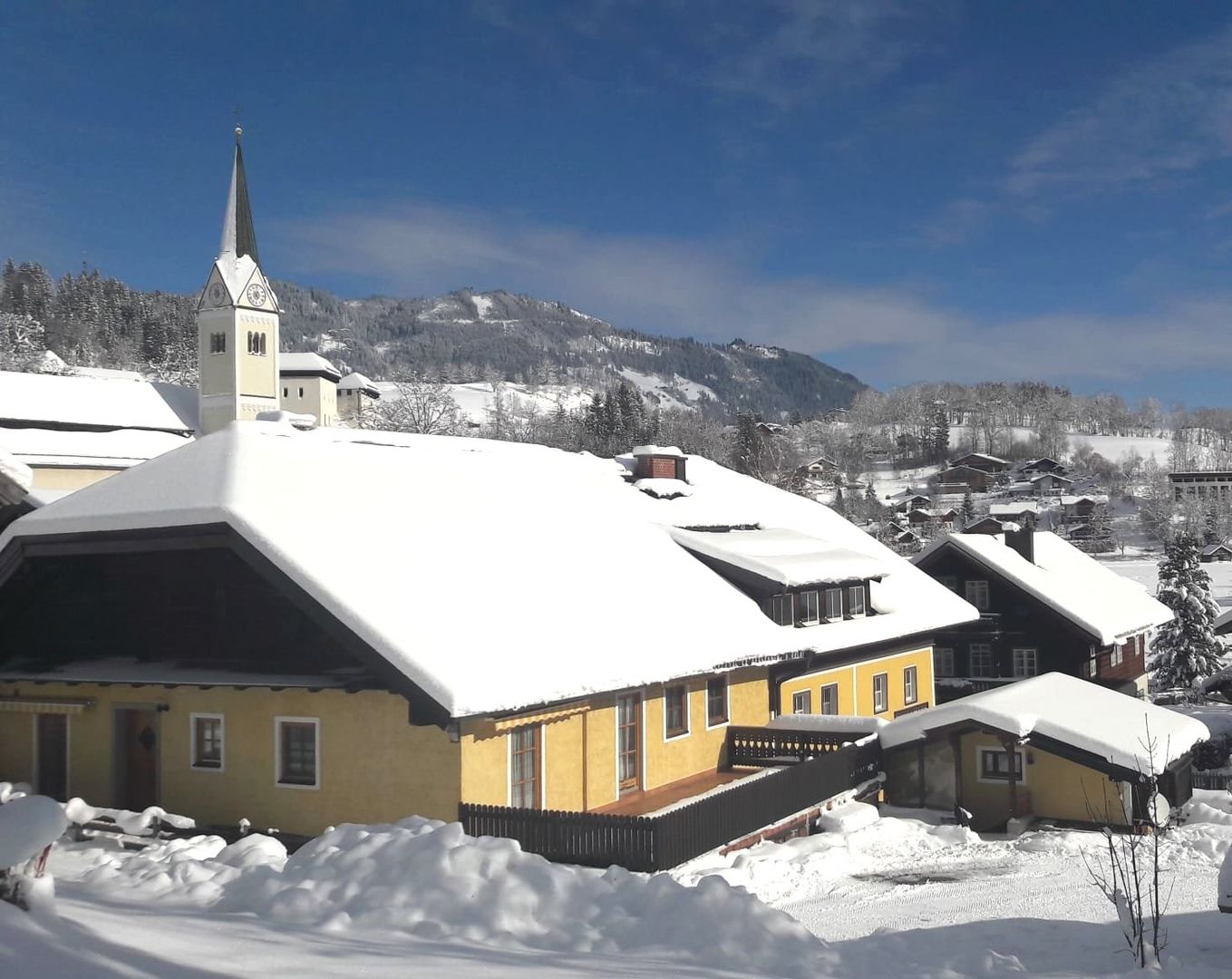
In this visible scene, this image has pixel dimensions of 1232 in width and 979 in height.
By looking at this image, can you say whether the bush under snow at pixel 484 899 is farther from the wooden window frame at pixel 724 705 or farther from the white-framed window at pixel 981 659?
the white-framed window at pixel 981 659

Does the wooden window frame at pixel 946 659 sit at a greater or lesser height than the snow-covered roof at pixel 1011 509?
lesser

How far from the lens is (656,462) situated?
32.0 meters

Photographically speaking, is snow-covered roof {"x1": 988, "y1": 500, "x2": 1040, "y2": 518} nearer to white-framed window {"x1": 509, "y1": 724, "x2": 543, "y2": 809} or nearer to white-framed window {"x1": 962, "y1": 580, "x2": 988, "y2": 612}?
white-framed window {"x1": 962, "y1": 580, "x2": 988, "y2": 612}

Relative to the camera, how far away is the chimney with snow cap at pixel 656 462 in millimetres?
31891

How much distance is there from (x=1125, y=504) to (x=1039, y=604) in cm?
11988

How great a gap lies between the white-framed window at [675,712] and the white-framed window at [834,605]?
6907 mm

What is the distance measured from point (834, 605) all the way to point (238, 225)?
70.0 meters

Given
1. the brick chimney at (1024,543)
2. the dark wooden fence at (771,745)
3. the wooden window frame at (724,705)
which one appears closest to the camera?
the wooden window frame at (724,705)

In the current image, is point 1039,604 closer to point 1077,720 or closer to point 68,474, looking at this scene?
point 1077,720

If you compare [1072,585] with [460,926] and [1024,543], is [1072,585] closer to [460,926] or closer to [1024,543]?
[1024,543]

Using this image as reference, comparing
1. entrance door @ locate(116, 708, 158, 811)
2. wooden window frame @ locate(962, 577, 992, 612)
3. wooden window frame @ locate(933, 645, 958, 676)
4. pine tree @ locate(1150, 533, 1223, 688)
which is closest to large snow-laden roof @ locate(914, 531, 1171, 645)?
wooden window frame @ locate(962, 577, 992, 612)

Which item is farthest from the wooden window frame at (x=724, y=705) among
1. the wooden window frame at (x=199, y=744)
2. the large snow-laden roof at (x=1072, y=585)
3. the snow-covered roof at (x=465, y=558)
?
the large snow-laden roof at (x=1072, y=585)

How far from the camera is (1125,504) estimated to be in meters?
150

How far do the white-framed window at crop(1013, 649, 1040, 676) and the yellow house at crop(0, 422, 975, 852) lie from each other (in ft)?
68.8
